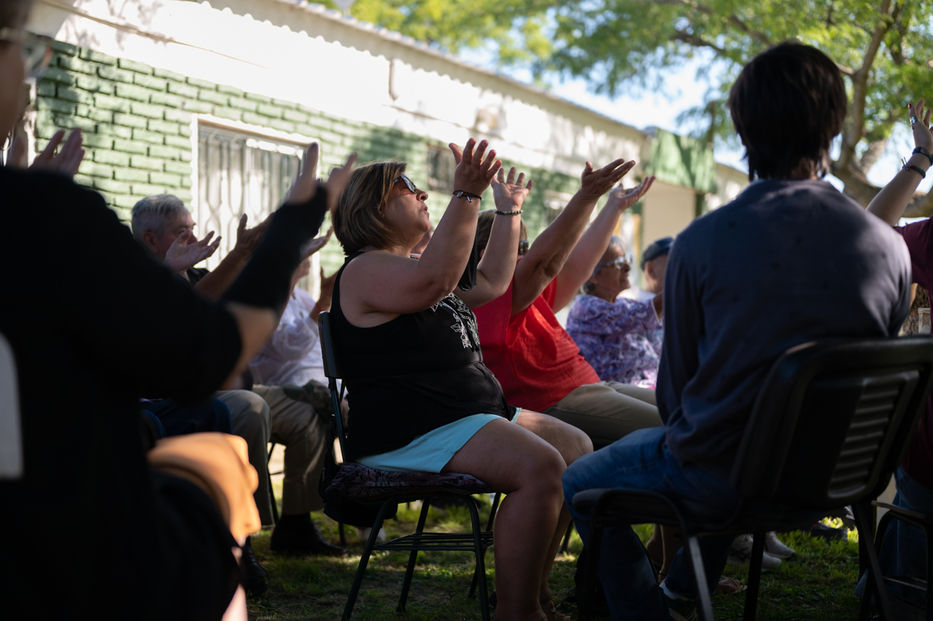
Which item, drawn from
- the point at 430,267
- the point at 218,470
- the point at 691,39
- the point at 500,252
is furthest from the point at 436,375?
the point at 691,39

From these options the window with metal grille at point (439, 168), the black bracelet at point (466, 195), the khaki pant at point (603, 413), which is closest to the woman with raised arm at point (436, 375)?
the black bracelet at point (466, 195)

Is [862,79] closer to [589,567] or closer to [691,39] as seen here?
[691,39]

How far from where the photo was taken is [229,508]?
1764mm

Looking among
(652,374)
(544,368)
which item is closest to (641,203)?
(652,374)

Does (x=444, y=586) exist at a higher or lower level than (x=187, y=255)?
lower

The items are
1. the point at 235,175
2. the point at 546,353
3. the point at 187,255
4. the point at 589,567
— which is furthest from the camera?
the point at 235,175

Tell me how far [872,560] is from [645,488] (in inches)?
22.8

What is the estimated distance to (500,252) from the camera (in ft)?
11.9

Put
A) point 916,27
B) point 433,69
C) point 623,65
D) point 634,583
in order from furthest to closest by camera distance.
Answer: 1. point 623,65
2. point 916,27
3. point 433,69
4. point 634,583

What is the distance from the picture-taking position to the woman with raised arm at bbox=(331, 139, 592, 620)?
281cm

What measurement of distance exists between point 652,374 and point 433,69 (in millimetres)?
6837

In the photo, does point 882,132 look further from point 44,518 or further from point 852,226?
point 44,518

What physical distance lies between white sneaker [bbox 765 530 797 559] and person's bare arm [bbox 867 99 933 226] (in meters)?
2.06

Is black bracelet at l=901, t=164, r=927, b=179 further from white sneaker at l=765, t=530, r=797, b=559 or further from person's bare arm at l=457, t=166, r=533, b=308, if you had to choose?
white sneaker at l=765, t=530, r=797, b=559
